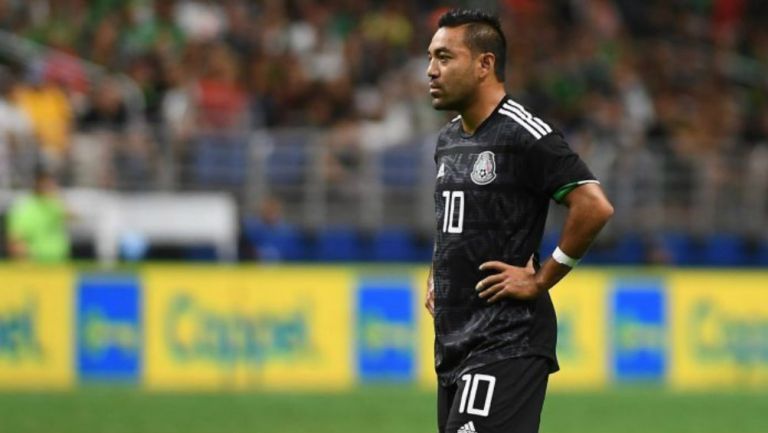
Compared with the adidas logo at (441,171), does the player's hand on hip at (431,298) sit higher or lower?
lower

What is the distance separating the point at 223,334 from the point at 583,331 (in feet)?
12.4

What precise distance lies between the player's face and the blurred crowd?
1307cm

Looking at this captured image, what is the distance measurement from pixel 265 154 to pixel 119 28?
2.83 metres

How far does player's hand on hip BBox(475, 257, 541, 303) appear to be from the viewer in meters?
5.83

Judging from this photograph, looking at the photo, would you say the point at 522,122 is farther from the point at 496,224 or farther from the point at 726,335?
the point at 726,335

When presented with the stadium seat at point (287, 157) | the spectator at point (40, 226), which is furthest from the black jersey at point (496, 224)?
the stadium seat at point (287, 157)

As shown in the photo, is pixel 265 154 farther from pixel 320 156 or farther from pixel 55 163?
pixel 55 163

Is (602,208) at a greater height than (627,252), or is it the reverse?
(602,208)

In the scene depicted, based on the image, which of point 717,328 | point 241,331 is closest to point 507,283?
point 241,331

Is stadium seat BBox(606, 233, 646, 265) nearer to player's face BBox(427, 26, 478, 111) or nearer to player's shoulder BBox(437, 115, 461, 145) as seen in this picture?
player's shoulder BBox(437, 115, 461, 145)

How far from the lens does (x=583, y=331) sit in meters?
17.3

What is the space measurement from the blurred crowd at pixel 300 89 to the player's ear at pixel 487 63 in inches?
516

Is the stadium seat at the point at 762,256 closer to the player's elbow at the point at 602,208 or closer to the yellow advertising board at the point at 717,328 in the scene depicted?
the yellow advertising board at the point at 717,328

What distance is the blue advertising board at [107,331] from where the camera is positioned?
16.5 m
